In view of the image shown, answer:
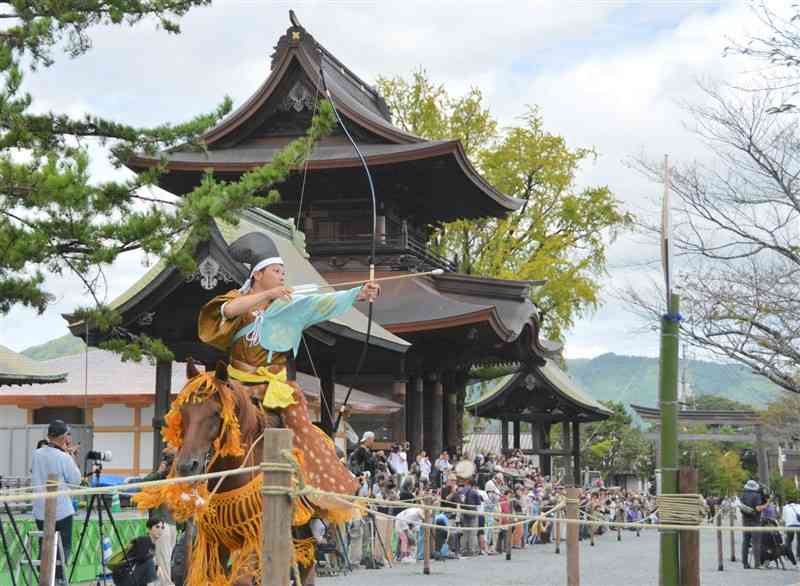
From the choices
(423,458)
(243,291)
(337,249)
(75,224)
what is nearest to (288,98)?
(337,249)

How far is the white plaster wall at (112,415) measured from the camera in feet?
87.9

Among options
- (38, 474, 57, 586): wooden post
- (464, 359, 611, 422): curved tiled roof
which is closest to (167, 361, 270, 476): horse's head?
(38, 474, 57, 586): wooden post

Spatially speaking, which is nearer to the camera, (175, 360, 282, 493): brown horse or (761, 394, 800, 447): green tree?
(175, 360, 282, 493): brown horse

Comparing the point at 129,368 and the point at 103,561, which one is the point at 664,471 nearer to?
the point at 103,561

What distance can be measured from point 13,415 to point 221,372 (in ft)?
76.7

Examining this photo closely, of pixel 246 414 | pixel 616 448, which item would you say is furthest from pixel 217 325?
pixel 616 448

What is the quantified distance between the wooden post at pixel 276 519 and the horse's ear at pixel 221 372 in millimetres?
1499

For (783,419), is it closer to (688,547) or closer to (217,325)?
(688,547)

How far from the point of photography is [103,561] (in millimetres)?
11484

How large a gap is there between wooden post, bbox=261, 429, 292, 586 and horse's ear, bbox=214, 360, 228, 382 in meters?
1.50

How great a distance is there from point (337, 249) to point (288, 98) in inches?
133

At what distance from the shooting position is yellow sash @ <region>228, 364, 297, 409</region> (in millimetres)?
7172

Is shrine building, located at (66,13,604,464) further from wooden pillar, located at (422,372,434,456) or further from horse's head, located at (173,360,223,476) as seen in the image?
horse's head, located at (173,360,223,476)

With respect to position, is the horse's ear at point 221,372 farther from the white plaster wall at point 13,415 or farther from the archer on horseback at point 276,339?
the white plaster wall at point 13,415
